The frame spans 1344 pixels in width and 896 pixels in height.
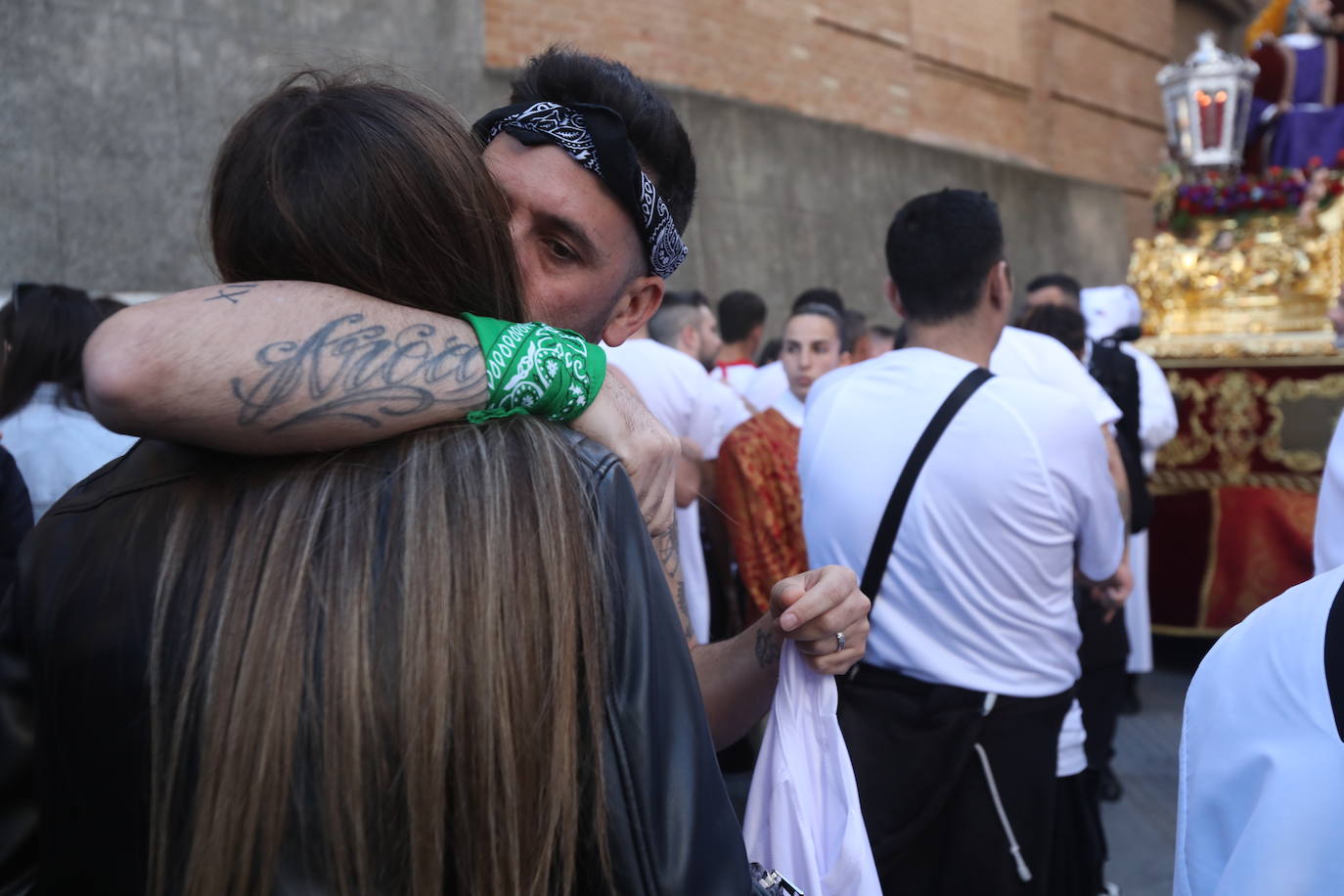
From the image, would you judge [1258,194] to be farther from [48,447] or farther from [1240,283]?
[48,447]

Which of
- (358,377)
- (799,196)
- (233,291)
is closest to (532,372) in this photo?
(358,377)

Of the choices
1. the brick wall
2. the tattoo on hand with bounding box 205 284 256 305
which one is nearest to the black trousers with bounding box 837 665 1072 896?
the tattoo on hand with bounding box 205 284 256 305

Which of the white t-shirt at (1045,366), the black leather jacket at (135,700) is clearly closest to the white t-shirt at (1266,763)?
the black leather jacket at (135,700)

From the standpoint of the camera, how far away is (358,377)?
3.59 ft

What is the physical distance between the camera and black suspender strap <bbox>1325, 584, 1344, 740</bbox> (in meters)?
1.01

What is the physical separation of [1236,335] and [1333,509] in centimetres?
544

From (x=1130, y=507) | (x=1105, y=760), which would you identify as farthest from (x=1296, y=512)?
(x=1105, y=760)

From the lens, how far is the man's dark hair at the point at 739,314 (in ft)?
22.2

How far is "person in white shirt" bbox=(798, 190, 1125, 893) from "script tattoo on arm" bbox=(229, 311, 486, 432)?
1.76 m

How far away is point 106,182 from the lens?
6.23 m

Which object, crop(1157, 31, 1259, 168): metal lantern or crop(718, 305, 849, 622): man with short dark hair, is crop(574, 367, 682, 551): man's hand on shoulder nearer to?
crop(718, 305, 849, 622): man with short dark hair

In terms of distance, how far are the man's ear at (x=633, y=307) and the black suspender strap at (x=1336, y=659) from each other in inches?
40.1

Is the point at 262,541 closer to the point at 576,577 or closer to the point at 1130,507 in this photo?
the point at 576,577

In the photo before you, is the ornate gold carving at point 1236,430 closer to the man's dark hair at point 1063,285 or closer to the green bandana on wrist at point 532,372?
the man's dark hair at point 1063,285
